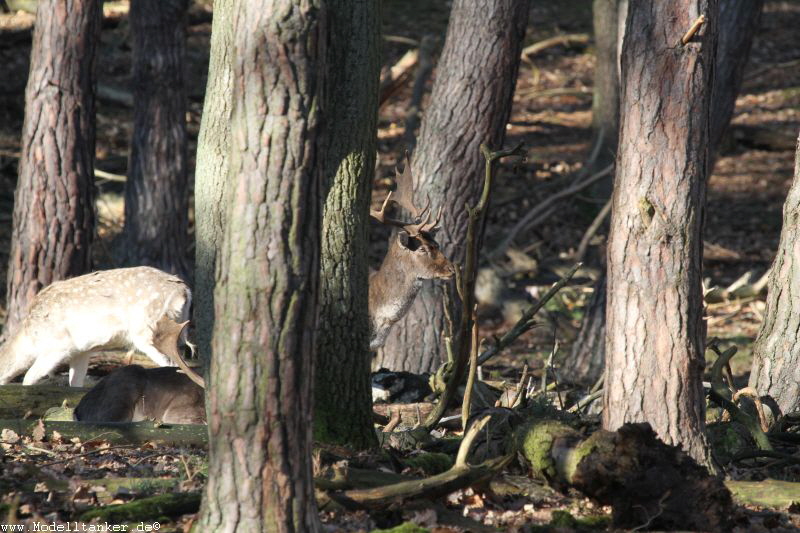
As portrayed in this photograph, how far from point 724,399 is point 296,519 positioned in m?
3.61

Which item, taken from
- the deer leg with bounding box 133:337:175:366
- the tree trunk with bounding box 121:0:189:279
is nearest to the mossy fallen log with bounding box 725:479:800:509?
the deer leg with bounding box 133:337:175:366

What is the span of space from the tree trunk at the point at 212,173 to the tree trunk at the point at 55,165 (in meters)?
5.19

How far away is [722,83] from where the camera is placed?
11328mm

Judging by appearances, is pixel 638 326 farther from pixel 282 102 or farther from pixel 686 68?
pixel 282 102

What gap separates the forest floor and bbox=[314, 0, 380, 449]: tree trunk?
0.81 m

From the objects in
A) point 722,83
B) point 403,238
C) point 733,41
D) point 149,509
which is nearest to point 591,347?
point 403,238

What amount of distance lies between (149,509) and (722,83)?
28.1 feet

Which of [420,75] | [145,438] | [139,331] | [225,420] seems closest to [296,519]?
[225,420]

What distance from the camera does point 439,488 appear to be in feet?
16.5

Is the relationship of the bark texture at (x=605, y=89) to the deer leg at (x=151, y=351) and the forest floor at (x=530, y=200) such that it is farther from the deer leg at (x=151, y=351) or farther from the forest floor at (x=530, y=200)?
the deer leg at (x=151, y=351)

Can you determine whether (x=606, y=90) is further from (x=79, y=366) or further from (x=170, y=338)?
(x=170, y=338)

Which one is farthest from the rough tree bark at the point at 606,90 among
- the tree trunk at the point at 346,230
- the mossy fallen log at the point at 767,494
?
the mossy fallen log at the point at 767,494

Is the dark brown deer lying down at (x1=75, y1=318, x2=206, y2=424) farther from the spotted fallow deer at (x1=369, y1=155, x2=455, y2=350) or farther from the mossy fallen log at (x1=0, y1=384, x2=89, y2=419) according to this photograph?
the spotted fallow deer at (x1=369, y1=155, x2=455, y2=350)

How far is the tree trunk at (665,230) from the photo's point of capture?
5.81m
